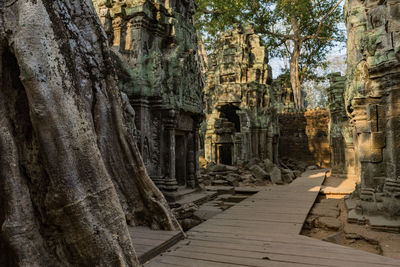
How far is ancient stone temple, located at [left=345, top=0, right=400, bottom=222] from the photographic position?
4520 millimetres

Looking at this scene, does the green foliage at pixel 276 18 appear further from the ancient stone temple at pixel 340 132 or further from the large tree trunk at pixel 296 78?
the ancient stone temple at pixel 340 132

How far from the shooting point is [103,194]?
2039mm

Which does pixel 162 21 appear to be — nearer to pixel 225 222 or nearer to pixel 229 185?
pixel 225 222

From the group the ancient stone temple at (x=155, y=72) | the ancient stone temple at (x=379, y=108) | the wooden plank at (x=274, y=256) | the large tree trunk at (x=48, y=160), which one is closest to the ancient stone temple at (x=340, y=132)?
the ancient stone temple at (x=379, y=108)

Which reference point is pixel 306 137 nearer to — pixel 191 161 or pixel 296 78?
pixel 296 78

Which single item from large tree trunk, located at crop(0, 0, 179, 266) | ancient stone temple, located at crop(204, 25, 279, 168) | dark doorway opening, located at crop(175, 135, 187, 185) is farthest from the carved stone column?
ancient stone temple, located at crop(204, 25, 279, 168)

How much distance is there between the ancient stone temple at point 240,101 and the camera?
14.9 m

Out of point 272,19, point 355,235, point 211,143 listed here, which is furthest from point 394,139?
point 272,19

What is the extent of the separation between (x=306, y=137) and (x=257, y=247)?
16864 millimetres

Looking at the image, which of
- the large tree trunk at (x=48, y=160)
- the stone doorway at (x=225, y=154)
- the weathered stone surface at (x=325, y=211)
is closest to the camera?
the large tree trunk at (x=48, y=160)

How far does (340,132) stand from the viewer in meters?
11.6

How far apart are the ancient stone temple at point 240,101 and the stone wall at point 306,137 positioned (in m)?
3.13

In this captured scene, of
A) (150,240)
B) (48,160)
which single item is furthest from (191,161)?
(48,160)

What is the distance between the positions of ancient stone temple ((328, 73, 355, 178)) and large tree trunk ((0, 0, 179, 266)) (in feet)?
31.3
